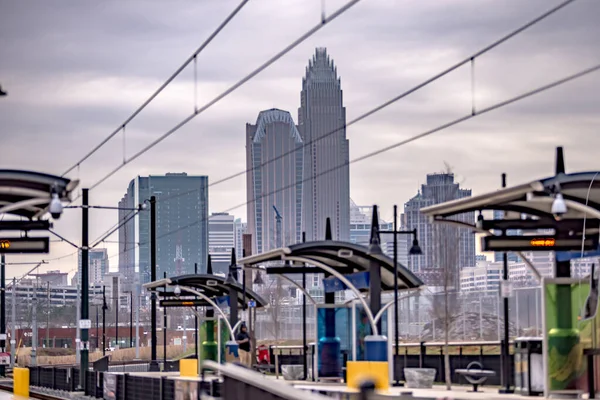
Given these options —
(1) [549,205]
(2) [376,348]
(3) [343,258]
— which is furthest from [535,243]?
(3) [343,258]

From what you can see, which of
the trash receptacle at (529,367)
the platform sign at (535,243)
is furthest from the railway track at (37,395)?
the trash receptacle at (529,367)

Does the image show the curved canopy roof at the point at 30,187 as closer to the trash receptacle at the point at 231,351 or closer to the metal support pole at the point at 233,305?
the trash receptacle at the point at 231,351

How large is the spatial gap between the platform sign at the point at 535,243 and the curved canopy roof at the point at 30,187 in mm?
8647

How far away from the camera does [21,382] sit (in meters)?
46.0

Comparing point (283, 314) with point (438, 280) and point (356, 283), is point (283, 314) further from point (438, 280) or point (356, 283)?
point (356, 283)

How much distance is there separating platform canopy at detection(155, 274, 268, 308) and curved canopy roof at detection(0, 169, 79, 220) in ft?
53.1

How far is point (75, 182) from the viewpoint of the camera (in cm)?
2734

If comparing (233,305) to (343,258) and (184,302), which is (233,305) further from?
(343,258)

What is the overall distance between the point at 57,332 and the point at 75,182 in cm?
14363

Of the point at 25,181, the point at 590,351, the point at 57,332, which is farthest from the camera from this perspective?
the point at 57,332

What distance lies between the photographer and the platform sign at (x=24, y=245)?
30.7 meters

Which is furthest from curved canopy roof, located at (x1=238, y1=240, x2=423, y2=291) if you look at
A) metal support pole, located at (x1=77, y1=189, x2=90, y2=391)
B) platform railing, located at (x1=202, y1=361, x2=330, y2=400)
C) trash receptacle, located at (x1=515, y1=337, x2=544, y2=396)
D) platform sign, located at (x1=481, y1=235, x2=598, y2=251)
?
platform railing, located at (x1=202, y1=361, x2=330, y2=400)

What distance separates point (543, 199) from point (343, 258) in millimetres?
13244

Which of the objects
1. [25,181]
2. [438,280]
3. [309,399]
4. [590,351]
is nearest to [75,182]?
[25,181]
